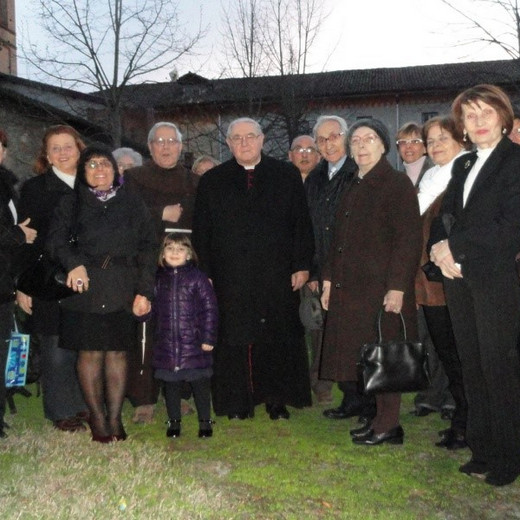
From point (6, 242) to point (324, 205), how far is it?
97.5 inches

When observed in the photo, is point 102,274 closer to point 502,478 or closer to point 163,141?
point 163,141

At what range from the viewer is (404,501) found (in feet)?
13.3

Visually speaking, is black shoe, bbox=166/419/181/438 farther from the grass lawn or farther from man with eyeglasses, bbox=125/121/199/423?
man with eyeglasses, bbox=125/121/199/423

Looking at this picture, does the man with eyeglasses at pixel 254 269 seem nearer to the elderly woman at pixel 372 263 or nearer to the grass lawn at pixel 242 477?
the grass lawn at pixel 242 477

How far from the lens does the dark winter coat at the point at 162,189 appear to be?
6098 mm

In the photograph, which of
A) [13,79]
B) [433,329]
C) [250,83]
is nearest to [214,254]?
[433,329]

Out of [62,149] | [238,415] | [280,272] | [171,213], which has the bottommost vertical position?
[238,415]

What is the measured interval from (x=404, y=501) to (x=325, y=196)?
2832 millimetres

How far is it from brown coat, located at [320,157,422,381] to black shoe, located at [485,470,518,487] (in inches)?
43.7

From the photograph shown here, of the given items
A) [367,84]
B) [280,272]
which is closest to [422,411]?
[280,272]

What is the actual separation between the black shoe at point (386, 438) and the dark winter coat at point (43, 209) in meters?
2.29

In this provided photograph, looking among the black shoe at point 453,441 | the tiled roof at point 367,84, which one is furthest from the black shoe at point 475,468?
the tiled roof at point 367,84

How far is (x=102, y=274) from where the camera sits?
5105 millimetres

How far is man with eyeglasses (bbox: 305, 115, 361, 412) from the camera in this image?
20.0 ft
